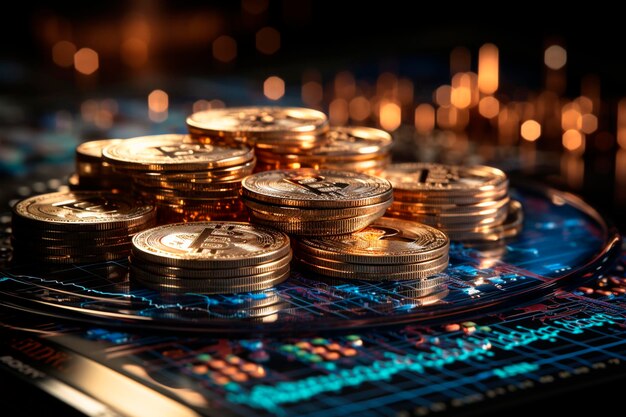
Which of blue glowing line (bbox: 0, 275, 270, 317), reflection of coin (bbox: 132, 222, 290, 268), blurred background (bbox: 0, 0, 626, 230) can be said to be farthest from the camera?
blurred background (bbox: 0, 0, 626, 230)

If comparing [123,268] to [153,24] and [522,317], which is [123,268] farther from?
[153,24]

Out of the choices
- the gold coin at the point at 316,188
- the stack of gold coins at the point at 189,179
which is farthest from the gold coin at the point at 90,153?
the gold coin at the point at 316,188

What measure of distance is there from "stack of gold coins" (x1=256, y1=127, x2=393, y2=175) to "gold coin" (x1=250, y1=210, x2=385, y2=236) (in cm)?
44

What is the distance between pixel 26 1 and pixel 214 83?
1763 millimetres

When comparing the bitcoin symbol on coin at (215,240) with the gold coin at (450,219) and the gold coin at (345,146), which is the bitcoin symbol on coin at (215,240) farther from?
the gold coin at (450,219)

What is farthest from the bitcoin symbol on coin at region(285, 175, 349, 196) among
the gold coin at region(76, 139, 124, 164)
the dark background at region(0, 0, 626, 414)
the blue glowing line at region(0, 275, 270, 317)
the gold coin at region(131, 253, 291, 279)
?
the dark background at region(0, 0, 626, 414)

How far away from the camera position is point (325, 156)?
114 inches

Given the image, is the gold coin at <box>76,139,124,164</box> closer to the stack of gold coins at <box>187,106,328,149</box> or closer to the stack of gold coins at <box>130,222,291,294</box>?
the stack of gold coins at <box>187,106,328,149</box>

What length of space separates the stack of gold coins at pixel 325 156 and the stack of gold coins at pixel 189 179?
0.42ft

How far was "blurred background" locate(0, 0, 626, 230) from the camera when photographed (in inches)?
189

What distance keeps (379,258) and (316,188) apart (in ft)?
1.05

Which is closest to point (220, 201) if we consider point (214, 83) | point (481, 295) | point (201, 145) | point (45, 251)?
point (201, 145)

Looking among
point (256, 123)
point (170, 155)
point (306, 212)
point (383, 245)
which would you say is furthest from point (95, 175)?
point (383, 245)

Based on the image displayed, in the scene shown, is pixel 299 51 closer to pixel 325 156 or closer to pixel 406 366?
pixel 325 156
